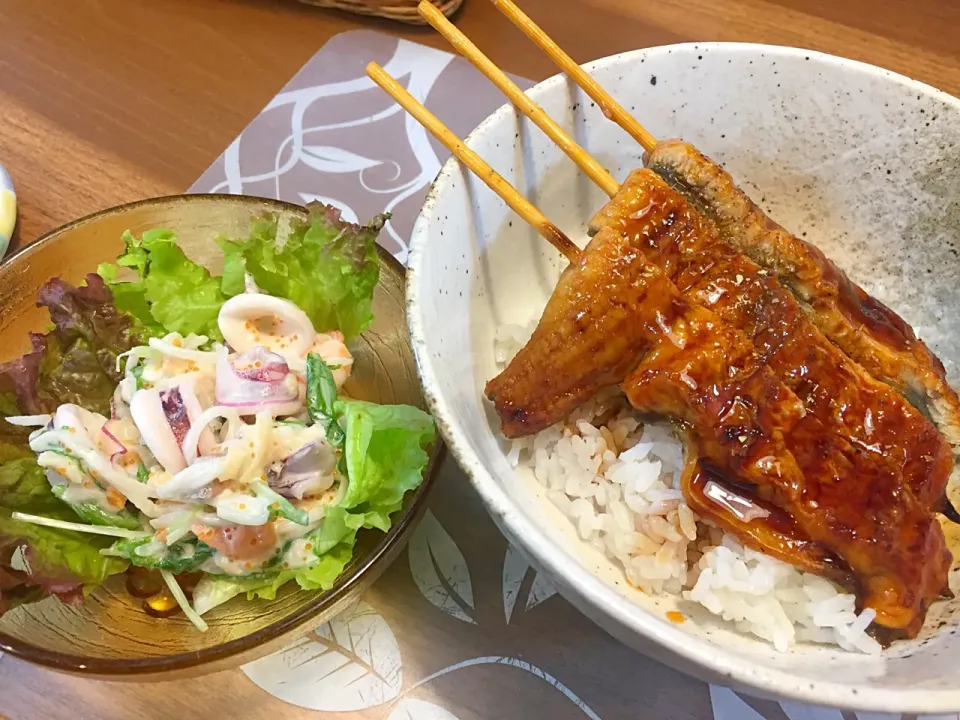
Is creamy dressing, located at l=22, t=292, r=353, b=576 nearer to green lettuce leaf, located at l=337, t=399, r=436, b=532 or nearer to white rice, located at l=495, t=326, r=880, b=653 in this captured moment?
green lettuce leaf, located at l=337, t=399, r=436, b=532

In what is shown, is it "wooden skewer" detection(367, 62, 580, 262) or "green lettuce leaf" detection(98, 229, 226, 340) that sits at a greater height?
"wooden skewer" detection(367, 62, 580, 262)

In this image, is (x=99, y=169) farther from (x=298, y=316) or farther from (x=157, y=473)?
(x=157, y=473)

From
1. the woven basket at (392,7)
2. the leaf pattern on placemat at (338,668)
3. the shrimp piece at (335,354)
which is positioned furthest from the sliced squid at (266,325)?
the woven basket at (392,7)

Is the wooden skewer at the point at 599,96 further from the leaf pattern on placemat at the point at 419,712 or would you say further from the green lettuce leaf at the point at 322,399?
the leaf pattern on placemat at the point at 419,712

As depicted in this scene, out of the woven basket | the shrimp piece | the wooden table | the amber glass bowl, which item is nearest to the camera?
the amber glass bowl

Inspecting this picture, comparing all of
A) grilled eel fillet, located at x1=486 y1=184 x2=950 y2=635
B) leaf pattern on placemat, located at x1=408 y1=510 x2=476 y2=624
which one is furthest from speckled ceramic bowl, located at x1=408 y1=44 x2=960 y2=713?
leaf pattern on placemat, located at x1=408 y1=510 x2=476 y2=624

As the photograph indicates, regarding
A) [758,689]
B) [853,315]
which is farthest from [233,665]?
[853,315]

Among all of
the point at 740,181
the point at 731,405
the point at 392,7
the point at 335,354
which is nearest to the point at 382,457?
the point at 335,354
